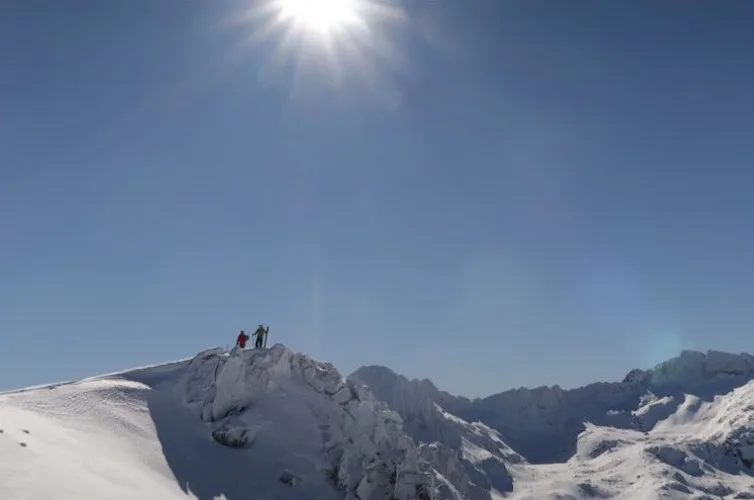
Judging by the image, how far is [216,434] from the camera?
42.6 m

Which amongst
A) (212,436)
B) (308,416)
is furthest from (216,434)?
(308,416)

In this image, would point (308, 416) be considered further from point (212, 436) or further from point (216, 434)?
point (212, 436)

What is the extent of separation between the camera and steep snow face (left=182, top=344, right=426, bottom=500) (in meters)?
44.2

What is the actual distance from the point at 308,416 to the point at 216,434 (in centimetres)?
820

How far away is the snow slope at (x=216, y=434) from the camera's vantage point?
2855cm

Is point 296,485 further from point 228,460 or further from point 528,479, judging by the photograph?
point 528,479

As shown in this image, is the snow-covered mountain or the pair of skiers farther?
the pair of skiers

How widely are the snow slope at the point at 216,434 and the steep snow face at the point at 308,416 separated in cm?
9

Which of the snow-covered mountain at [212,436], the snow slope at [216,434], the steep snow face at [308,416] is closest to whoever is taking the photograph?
the snow-covered mountain at [212,436]

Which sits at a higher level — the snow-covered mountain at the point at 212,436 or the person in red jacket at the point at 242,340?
the person in red jacket at the point at 242,340

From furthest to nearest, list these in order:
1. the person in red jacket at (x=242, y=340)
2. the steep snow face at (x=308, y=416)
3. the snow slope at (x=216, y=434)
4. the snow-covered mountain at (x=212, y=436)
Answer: the person in red jacket at (x=242, y=340)
the steep snow face at (x=308, y=416)
the snow slope at (x=216, y=434)
the snow-covered mountain at (x=212, y=436)

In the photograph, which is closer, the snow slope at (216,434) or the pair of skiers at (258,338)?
the snow slope at (216,434)

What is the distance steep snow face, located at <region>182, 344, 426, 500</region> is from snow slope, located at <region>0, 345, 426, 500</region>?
3.6 inches

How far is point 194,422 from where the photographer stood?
4353 centimetres
